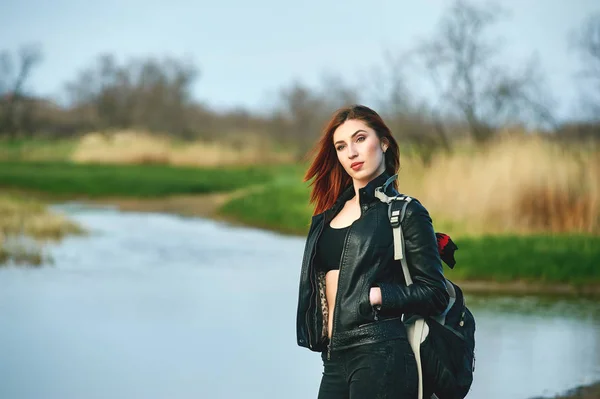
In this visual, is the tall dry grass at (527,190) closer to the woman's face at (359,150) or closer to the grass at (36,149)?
the woman's face at (359,150)

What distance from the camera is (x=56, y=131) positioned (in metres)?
38.7

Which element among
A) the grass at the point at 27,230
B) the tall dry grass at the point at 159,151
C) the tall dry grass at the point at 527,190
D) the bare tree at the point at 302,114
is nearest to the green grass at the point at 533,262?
the tall dry grass at the point at 527,190

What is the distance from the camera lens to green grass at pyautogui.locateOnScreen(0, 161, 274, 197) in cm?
2606

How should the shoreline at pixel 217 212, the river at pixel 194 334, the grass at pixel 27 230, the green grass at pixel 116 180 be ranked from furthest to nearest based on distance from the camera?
the green grass at pixel 116 180 → the grass at pixel 27 230 → the shoreline at pixel 217 212 → the river at pixel 194 334

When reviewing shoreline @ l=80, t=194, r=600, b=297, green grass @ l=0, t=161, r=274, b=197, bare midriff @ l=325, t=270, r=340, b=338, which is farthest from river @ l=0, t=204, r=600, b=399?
green grass @ l=0, t=161, r=274, b=197

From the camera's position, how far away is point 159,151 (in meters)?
34.5

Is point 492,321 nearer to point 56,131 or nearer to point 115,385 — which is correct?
Result: point 115,385

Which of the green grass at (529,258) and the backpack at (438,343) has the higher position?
the backpack at (438,343)

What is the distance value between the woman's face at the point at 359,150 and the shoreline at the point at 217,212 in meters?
7.57

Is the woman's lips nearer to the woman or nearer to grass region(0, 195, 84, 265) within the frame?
the woman

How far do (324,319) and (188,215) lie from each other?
18145 mm

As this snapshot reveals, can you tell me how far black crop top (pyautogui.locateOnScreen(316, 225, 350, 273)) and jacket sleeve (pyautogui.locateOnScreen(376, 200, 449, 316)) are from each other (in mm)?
196

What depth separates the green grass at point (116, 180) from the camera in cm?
2606

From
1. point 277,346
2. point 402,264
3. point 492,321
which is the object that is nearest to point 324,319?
point 402,264
